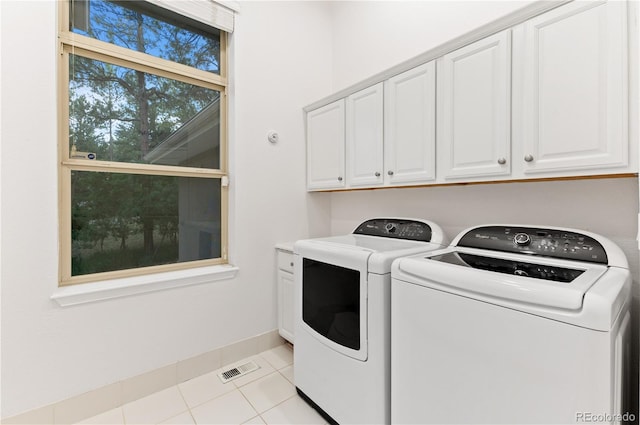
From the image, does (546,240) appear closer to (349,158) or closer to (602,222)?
(602,222)

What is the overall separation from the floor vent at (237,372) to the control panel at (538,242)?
5.44ft

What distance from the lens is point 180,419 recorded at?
1.59 meters

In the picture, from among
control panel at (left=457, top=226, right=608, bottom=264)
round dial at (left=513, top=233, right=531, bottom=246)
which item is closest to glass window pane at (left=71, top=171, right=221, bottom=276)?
control panel at (left=457, top=226, right=608, bottom=264)

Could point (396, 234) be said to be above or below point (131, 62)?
below

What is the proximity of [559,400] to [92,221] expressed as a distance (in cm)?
228

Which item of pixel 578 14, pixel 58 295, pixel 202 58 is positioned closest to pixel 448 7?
pixel 578 14

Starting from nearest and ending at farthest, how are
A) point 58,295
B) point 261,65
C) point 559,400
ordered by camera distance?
point 559,400 → point 58,295 → point 261,65

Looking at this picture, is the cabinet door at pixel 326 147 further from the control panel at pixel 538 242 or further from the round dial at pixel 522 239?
the round dial at pixel 522 239

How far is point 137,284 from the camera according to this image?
175cm

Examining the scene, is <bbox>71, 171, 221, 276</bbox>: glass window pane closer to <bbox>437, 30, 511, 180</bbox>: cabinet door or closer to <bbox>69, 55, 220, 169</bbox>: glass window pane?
<bbox>69, 55, 220, 169</bbox>: glass window pane

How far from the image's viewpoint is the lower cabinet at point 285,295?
2219 mm

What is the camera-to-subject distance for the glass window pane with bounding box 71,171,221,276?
171 cm

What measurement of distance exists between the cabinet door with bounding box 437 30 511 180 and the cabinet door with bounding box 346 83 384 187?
0.42 meters

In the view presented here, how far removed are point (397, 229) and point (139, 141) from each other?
1808 mm
